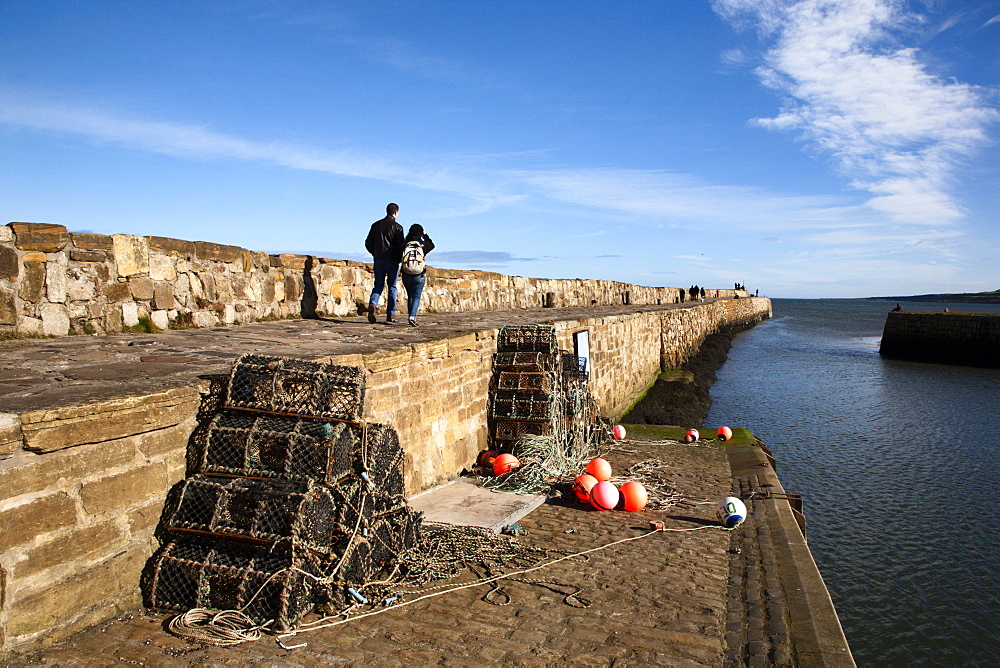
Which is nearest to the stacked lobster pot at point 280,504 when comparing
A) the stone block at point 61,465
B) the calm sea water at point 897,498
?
the stone block at point 61,465

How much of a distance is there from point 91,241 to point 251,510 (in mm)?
4200

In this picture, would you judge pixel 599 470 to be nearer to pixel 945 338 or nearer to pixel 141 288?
pixel 141 288

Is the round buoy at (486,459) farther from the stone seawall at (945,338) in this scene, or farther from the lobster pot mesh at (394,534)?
the stone seawall at (945,338)

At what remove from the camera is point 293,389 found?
416 centimetres

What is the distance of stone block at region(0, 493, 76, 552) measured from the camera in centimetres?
290

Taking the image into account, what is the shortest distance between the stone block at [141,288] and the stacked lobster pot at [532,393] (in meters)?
3.91

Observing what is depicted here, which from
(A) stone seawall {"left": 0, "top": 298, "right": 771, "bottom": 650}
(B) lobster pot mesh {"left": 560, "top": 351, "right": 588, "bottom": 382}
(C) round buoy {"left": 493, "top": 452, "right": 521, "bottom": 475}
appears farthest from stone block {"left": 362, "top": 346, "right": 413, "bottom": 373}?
(B) lobster pot mesh {"left": 560, "top": 351, "right": 588, "bottom": 382}

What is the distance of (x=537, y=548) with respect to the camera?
17.0 ft

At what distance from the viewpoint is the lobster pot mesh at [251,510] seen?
3.58 meters

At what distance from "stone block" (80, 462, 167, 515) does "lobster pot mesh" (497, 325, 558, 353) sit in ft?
17.0

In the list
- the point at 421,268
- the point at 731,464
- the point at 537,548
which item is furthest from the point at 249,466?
the point at 731,464

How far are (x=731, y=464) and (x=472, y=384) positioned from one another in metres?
3.51

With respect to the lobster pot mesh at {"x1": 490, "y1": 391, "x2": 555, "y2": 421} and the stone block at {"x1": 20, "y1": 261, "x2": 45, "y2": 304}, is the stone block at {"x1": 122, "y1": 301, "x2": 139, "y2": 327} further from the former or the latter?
the lobster pot mesh at {"x1": 490, "y1": 391, "x2": 555, "y2": 421}

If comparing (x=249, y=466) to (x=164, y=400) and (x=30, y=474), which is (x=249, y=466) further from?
(x=30, y=474)
